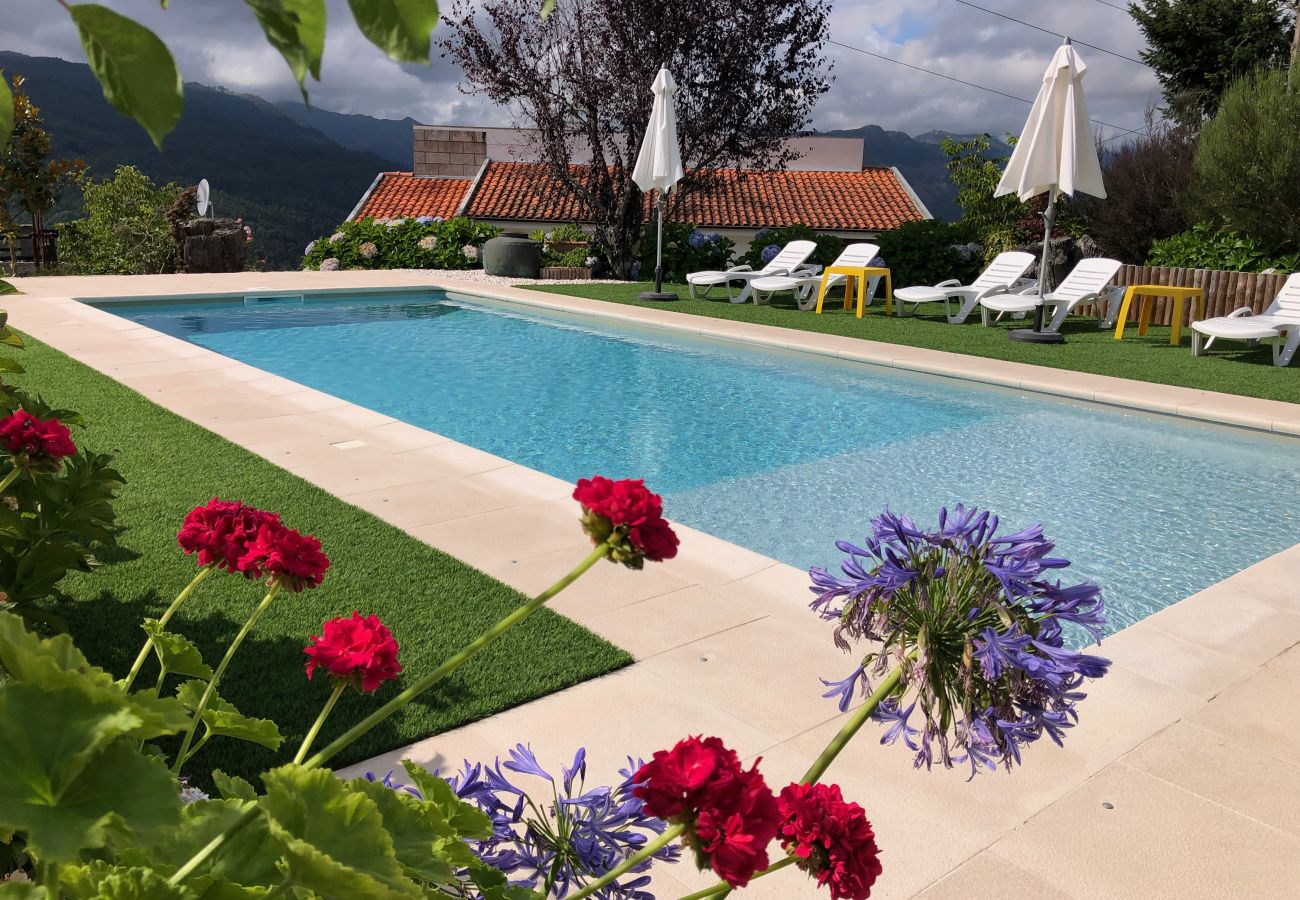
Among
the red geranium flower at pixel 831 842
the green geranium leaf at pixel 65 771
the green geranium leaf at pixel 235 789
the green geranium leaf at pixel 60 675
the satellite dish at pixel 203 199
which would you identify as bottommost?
the red geranium flower at pixel 831 842

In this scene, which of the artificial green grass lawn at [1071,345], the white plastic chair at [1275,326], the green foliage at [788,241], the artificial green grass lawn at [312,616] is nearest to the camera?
the artificial green grass lawn at [312,616]

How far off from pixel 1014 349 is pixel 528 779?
28.7 feet

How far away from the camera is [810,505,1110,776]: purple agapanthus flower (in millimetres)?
1175

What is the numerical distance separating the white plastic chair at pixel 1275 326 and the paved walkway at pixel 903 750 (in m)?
5.36

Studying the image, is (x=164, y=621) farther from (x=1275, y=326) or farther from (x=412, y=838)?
(x=1275, y=326)

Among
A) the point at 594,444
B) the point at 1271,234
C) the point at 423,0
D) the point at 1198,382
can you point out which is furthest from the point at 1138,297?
the point at 423,0

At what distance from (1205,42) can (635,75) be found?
1470 centimetres

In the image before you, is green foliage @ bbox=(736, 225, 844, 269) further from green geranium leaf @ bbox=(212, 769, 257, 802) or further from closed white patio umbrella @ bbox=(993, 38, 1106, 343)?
green geranium leaf @ bbox=(212, 769, 257, 802)

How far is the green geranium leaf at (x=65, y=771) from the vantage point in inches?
21.3

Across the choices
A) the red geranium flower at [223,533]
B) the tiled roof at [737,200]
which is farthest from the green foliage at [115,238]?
the red geranium flower at [223,533]

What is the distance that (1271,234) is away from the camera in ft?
39.0

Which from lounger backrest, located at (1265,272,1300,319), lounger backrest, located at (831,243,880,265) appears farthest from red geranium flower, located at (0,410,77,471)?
lounger backrest, located at (831,243,880,265)

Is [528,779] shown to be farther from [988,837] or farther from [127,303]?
[127,303]

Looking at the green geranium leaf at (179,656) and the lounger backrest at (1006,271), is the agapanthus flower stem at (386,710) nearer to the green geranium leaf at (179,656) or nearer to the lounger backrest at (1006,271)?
the green geranium leaf at (179,656)
